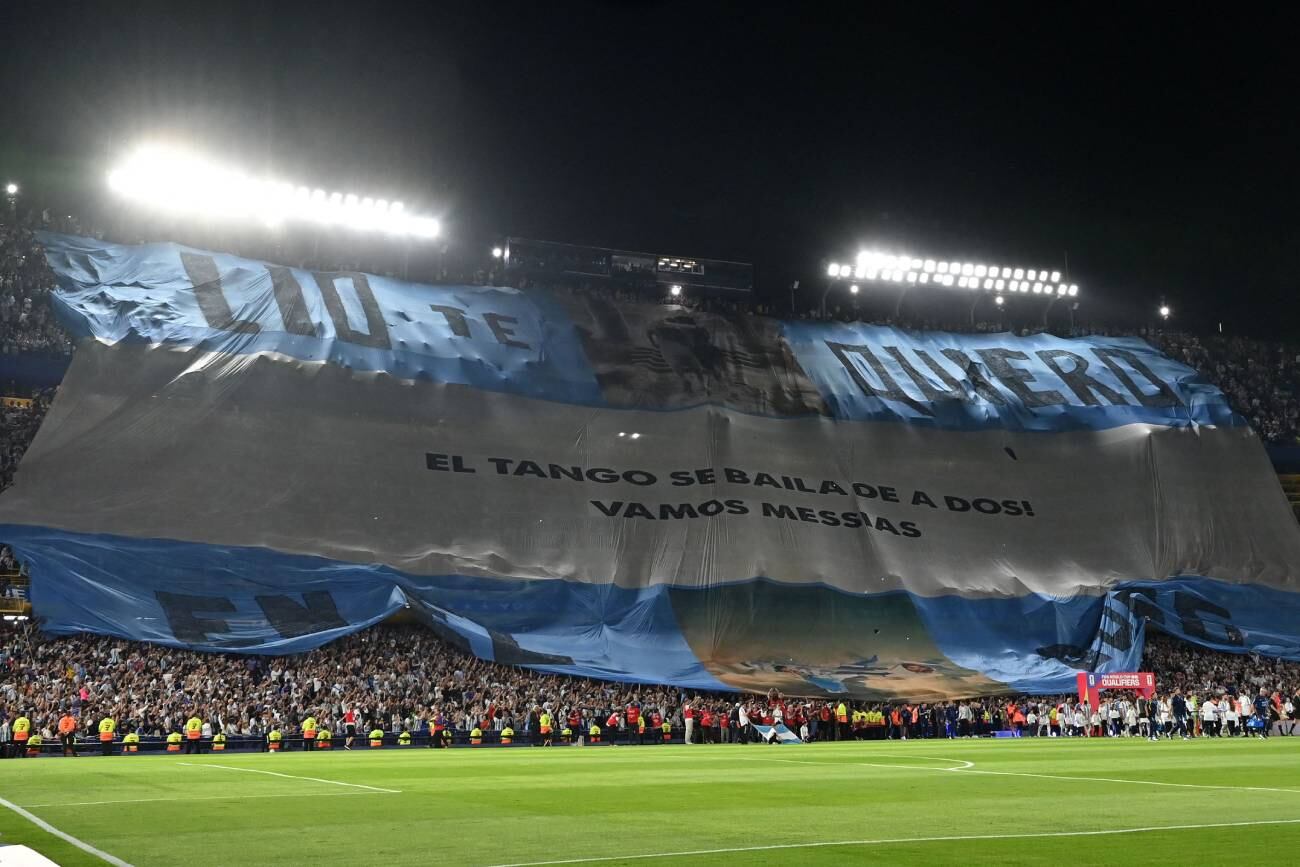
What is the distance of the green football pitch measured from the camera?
8.66m

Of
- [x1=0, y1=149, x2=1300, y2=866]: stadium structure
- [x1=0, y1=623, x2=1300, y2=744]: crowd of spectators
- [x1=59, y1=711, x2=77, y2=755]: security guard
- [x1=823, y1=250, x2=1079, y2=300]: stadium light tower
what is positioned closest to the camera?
[x1=59, y1=711, x2=77, y2=755]: security guard

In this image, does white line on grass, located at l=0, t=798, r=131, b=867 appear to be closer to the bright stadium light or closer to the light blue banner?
the light blue banner

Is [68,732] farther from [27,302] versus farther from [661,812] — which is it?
[661,812]

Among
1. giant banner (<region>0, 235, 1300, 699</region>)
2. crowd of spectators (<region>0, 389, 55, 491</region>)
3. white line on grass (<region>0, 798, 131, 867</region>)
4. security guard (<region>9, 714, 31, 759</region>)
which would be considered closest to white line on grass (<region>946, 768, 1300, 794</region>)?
white line on grass (<region>0, 798, 131, 867</region>)

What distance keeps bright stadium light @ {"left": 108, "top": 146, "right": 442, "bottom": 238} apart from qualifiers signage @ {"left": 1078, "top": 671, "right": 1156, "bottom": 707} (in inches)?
1073

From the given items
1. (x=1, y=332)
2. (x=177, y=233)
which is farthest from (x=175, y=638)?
(x=177, y=233)

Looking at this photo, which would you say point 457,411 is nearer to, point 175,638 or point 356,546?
point 356,546

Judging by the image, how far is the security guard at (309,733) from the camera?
29188mm

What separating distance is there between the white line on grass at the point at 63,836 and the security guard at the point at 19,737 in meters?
15.8

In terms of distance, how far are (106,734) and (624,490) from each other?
59.7 ft

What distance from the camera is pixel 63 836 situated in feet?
31.5

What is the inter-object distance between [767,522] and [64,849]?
111 ft

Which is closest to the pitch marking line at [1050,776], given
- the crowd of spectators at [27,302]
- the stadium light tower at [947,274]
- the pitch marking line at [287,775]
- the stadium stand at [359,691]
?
the pitch marking line at [287,775]

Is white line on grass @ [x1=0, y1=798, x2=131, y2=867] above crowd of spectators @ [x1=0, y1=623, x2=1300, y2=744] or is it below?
below
